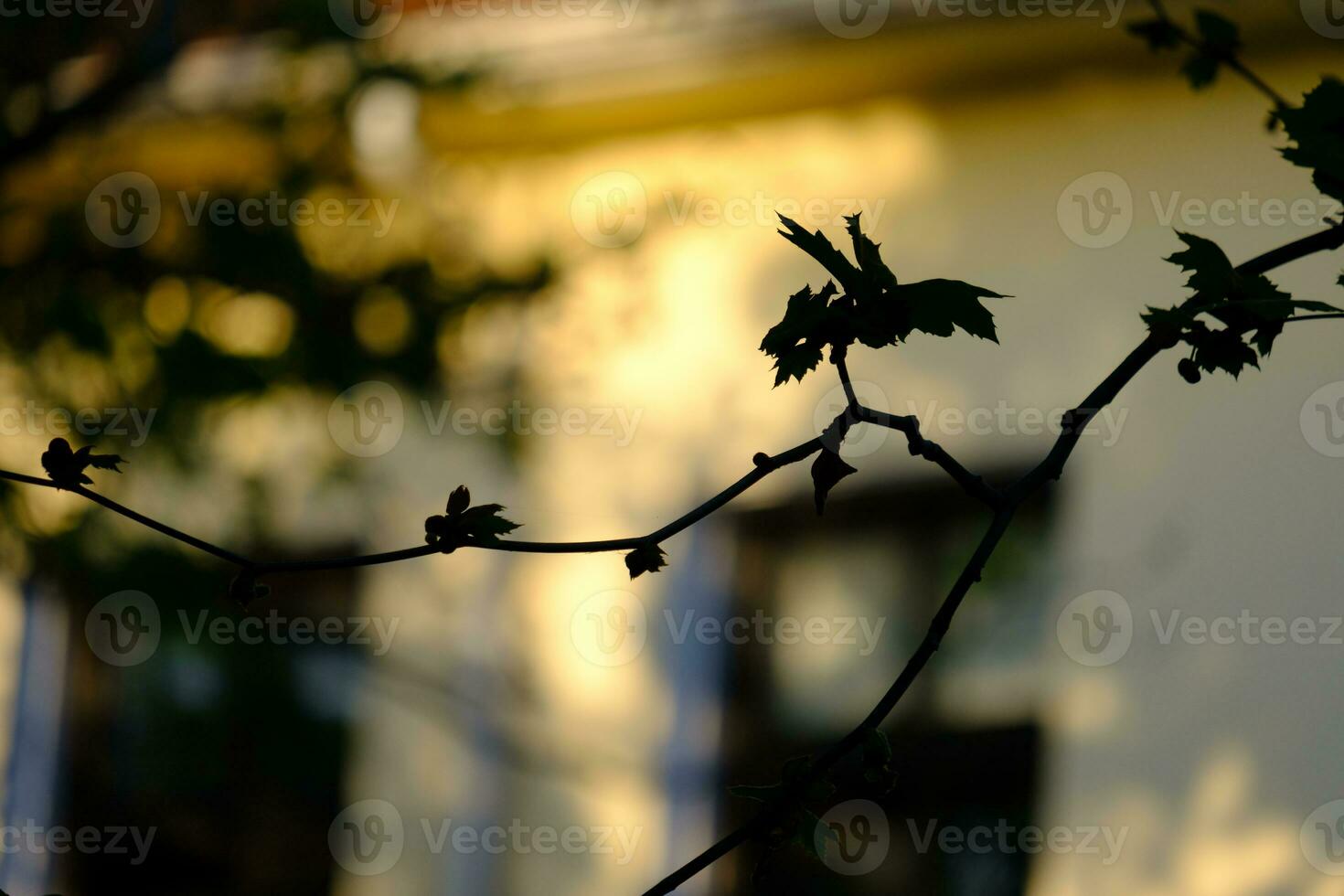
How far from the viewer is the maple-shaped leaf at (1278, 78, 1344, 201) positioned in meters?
0.85

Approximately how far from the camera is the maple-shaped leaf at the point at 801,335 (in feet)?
2.51

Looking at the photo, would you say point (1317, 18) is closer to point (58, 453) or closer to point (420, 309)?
point (420, 309)

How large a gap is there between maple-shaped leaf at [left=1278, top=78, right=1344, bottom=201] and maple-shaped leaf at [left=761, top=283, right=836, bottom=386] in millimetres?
336

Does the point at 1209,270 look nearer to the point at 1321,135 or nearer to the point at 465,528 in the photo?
the point at 1321,135

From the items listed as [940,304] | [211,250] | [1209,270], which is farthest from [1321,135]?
[211,250]

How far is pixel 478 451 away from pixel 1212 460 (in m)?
1.76

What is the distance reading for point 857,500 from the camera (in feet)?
9.96

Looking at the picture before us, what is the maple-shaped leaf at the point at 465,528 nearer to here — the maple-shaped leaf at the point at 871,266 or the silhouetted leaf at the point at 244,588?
the silhouetted leaf at the point at 244,588

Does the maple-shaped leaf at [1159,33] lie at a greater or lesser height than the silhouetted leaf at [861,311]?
greater

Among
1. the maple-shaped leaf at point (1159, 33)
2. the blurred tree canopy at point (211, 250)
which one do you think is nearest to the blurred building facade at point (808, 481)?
the blurred tree canopy at point (211, 250)

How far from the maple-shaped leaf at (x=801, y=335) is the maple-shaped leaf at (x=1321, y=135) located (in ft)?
1.10

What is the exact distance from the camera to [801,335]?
0.77 meters

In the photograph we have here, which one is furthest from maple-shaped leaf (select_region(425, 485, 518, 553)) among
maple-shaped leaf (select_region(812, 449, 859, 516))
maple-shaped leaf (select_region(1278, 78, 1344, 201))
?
maple-shaped leaf (select_region(1278, 78, 1344, 201))

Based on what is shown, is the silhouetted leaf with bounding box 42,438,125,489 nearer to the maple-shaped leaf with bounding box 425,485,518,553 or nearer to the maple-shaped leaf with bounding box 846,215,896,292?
the maple-shaped leaf with bounding box 425,485,518,553
